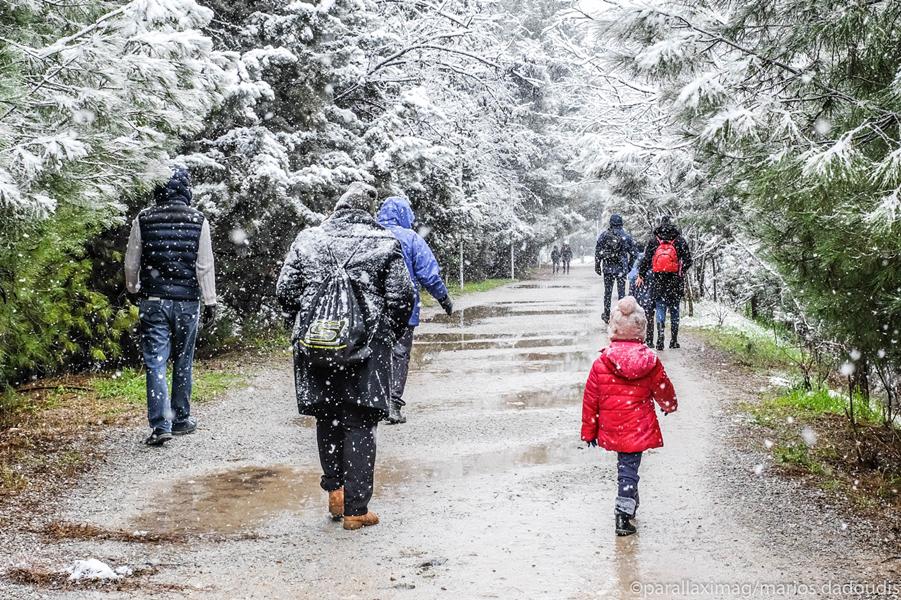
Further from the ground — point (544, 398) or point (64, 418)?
point (64, 418)

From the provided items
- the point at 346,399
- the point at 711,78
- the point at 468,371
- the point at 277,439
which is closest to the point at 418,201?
the point at 468,371

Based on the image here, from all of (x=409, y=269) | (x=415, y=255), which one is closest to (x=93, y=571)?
(x=409, y=269)

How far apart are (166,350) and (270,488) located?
80.4 inches

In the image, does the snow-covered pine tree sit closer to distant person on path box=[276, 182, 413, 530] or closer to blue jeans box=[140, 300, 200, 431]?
distant person on path box=[276, 182, 413, 530]

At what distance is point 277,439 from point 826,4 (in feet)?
18.4

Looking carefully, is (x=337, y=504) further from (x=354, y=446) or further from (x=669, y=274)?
(x=669, y=274)

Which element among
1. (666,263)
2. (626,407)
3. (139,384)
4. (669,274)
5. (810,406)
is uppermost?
(666,263)

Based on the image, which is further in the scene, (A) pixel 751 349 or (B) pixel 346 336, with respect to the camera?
(A) pixel 751 349

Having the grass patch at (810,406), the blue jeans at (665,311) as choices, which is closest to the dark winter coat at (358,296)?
the grass patch at (810,406)

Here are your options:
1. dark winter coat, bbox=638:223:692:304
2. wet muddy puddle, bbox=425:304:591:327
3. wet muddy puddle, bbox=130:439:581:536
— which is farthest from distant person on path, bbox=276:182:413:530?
wet muddy puddle, bbox=425:304:591:327

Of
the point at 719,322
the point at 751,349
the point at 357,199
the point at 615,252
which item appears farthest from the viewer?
the point at 719,322

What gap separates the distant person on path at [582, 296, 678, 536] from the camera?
5090mm

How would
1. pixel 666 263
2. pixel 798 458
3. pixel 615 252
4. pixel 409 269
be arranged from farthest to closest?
pixel 615 252 → pixel 666 263 → pixel 409 269 → pixel 798 458

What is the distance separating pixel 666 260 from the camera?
12617mm
